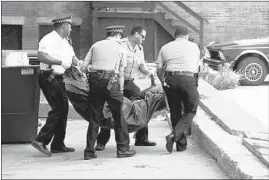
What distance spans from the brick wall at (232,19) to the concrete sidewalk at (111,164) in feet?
45.1

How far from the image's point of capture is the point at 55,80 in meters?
9.99

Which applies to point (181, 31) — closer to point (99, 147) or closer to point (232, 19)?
point (99, 147)

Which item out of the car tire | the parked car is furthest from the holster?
the car tire

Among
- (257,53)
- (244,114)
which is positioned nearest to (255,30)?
(257,53)

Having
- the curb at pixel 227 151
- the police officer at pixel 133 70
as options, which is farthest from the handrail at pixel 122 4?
the police officer at pixel 133 70

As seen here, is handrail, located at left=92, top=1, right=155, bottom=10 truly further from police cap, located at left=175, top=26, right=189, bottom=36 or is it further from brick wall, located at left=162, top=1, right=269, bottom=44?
police cap, located at left=175, top=26, right=189, bottom=36

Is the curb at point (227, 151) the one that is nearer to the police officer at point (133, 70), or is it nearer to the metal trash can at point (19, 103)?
the police officer at point (133, 70)

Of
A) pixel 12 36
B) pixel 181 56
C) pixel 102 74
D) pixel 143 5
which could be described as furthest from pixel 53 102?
pixel 12 36

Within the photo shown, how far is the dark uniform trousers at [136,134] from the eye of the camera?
10.6 meters

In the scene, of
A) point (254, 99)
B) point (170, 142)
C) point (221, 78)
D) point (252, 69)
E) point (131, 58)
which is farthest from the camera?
point (252, 69)

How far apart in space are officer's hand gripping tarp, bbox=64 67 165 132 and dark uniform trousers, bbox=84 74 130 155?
245 millimetres

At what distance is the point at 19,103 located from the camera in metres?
10.8

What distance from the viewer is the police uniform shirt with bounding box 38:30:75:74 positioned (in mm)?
9852

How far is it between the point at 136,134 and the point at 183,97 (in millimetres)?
1218
